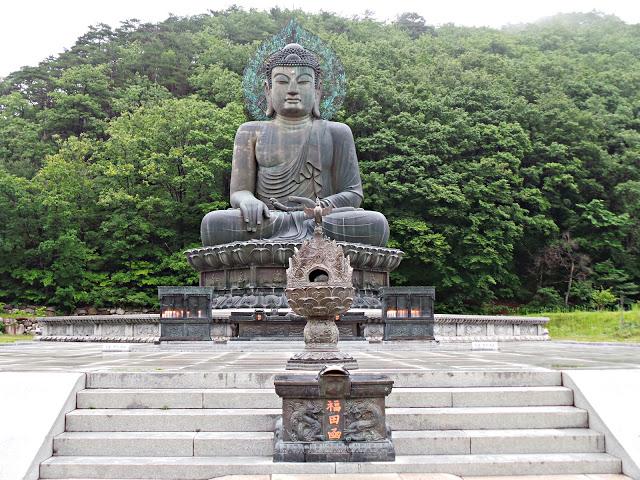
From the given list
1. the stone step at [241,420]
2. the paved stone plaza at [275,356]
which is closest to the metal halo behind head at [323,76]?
the paved stone plaza at [275,356]

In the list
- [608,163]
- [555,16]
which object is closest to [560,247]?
[608,163]

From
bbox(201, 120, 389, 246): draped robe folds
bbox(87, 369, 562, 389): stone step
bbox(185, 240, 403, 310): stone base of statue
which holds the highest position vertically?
bbox(201, 120, 389, 246): draped robe folds

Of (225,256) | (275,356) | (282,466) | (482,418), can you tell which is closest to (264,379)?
(282,466)

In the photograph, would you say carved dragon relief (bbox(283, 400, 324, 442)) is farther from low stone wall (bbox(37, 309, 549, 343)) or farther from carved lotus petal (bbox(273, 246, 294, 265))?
carved lotus petal (bbox(273, 246, 294, 265))

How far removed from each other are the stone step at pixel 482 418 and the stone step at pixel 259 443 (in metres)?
0.07

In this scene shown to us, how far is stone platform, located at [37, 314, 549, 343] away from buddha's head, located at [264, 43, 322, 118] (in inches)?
181

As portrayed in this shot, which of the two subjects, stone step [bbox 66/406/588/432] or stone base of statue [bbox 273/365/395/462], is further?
stone step [bbox 66/406/588/432]

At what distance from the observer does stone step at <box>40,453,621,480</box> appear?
3.71 meters

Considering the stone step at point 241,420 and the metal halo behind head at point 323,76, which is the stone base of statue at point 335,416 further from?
the metal halo behind head at point 323,76

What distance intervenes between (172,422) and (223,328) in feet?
18.2

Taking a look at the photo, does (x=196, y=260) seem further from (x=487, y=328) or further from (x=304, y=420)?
(x=304, y=420)

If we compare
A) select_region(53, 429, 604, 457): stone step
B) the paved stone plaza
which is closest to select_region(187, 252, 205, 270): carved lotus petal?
the paved stone plaza

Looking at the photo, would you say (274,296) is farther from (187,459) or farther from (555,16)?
(555,16)

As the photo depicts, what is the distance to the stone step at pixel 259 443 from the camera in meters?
3.98
